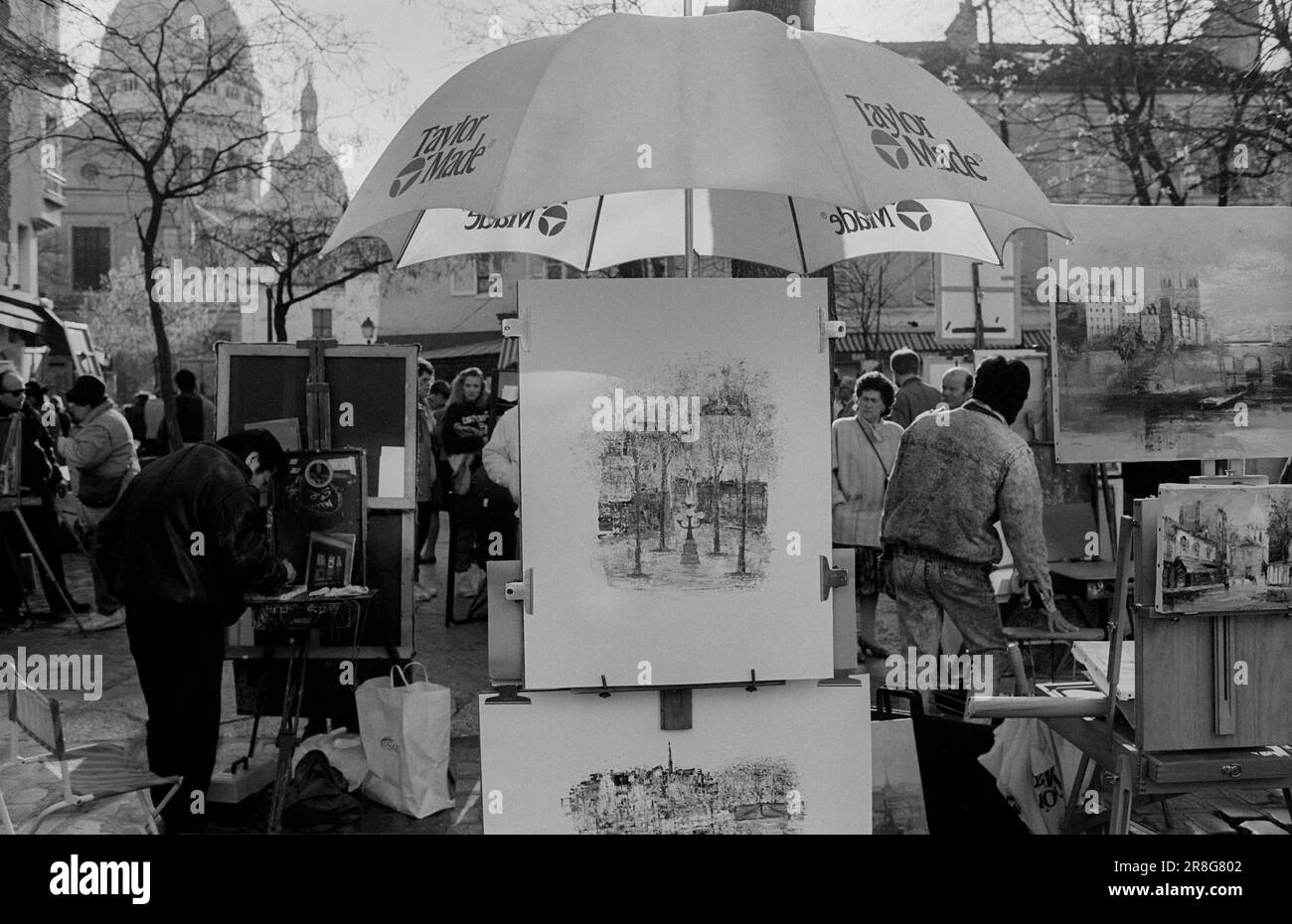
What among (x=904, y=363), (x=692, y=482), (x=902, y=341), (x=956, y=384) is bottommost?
(x=692, y=482)

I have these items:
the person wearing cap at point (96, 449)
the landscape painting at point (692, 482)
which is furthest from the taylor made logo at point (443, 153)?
the person wearing cap at point (96, 449)

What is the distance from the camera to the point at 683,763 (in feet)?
11.0

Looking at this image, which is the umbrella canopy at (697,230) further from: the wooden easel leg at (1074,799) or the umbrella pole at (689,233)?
the wooden easel leg at (1074,799)

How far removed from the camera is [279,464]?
16.1 ft

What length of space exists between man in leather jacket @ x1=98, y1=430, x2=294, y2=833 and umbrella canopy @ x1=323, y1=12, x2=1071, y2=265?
5.21ft

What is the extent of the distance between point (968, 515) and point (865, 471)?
259 centimetres

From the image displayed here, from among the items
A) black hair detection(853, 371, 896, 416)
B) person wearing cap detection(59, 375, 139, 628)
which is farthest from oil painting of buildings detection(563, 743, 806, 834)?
person wearing cap detection(59, 375, 139, 628)

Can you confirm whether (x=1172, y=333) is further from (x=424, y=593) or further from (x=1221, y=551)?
(x=424, y=593)

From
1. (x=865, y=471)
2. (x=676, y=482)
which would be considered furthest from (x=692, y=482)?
(x=865, y=471)

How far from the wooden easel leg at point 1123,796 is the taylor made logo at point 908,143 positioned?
1.75 m

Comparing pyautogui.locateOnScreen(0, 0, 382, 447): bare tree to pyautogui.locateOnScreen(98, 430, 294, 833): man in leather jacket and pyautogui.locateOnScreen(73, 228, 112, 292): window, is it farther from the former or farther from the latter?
pyautogui.locateOnScreen(73, 228, 112, 292): window

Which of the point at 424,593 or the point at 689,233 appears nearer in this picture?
the point at 689,233

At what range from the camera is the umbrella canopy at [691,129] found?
2.75 meters
